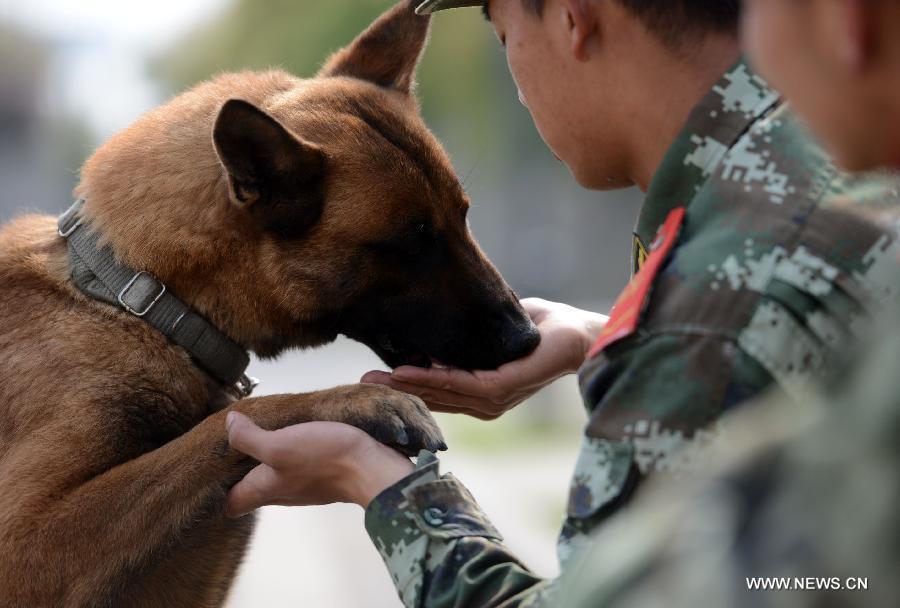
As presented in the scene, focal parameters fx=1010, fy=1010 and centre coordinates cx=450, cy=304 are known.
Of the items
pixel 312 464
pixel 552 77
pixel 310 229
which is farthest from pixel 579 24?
pixel 310 229

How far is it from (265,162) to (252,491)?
893mm

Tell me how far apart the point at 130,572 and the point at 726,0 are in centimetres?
181

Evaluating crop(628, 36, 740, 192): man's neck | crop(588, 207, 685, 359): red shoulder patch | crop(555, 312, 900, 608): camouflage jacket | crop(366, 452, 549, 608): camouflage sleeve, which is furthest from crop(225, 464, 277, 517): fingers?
crop(555, 312, 900, 608): camouflage jacket

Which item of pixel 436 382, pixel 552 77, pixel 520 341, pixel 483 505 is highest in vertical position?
pixel 552 77

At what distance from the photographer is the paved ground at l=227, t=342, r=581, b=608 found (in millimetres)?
5816

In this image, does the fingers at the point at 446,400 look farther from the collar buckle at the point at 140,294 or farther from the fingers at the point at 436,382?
the collar buckle at the point at 140,294

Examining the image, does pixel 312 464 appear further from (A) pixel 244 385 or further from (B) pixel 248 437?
(A) pixel 244 385

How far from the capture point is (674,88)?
6.23ft

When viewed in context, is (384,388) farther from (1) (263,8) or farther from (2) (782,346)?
(1) (263,8)

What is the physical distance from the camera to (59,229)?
277 cm

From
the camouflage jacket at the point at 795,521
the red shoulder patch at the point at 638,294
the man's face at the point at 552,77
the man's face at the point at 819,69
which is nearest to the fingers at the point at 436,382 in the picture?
the man's face at the point at 552,77

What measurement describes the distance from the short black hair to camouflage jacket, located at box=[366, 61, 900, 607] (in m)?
0.13

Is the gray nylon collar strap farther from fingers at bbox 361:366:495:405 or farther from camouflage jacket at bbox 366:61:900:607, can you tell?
camouflage jacket at bbox 366:61:900:607

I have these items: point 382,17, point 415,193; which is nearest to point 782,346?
point 415,193
